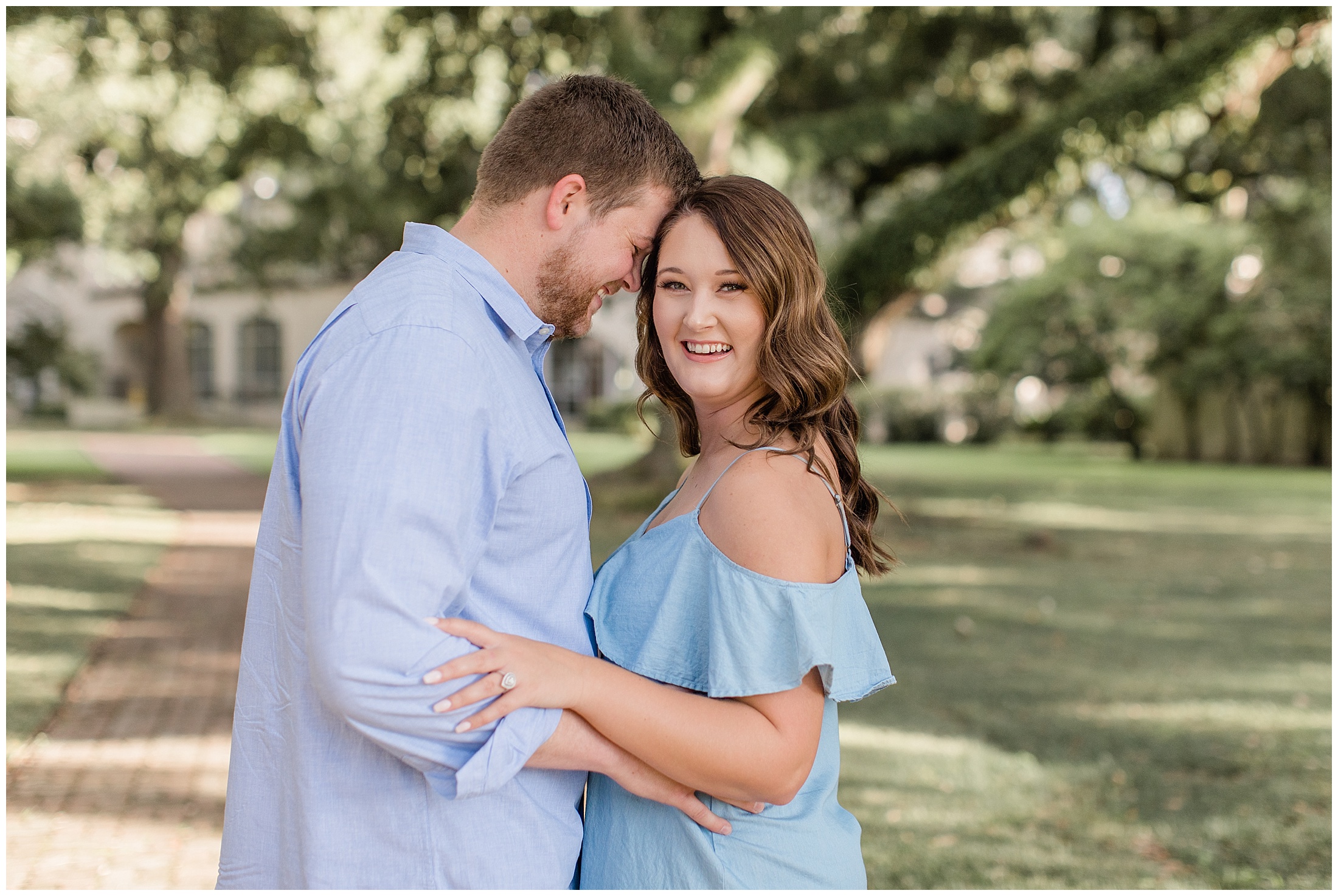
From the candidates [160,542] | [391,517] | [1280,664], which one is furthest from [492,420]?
[160,542]

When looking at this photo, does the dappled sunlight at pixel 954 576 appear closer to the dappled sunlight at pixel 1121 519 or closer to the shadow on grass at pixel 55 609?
the dappled sunlight at pixel 1121 519

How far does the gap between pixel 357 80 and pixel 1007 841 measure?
16.2 metres

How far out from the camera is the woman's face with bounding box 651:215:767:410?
2.14 m

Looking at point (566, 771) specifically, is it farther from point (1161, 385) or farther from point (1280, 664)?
point (1161, 385)

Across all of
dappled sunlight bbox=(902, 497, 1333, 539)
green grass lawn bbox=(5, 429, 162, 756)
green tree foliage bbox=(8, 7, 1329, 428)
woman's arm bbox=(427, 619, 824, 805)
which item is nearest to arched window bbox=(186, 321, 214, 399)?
green tree foliage bbox=(8, 7, 1329, 428)

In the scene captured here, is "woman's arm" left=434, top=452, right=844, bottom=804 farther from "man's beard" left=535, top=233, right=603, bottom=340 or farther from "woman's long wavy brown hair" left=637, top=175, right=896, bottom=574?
"man's beard" left=535, top=233, right=603, bottom=340

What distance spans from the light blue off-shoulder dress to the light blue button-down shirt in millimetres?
133

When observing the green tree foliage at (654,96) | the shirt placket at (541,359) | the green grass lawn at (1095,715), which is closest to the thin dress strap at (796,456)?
the shirt placket at (541,359)

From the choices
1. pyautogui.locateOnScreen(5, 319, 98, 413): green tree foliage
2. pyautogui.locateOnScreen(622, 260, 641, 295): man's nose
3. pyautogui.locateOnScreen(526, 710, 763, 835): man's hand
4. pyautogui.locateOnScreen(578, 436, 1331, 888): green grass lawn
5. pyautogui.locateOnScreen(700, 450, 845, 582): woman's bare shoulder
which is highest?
pyautogui.locateOnScreen(5, 319, 98, 413): green tree foliage

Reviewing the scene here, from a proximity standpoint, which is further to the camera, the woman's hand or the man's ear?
the man's ear

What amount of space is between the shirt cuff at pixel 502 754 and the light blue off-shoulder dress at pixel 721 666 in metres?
0.34

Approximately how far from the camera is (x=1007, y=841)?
16.1 ft

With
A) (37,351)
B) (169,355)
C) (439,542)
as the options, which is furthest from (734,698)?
(169,355)

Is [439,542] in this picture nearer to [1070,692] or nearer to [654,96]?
[1070,692]
